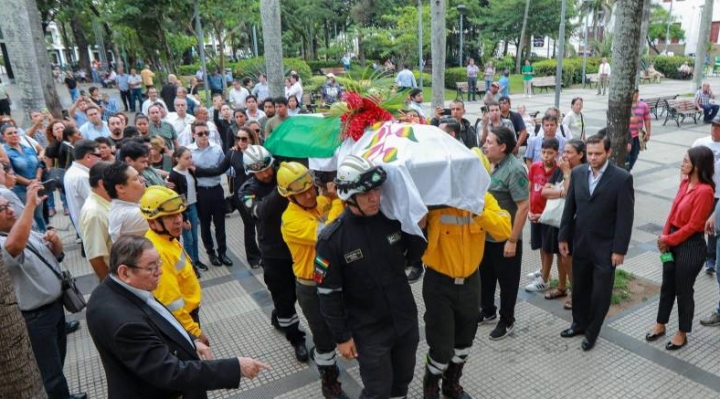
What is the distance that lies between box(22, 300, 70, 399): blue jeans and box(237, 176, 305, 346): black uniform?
1603 millimetres

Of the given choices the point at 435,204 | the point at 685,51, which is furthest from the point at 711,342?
the point at 685,51

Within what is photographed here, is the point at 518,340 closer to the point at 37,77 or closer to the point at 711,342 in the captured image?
the point at 711,342

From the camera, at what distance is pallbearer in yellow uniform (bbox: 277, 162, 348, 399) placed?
3.75 m

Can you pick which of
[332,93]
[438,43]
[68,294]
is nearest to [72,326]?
[68,294]

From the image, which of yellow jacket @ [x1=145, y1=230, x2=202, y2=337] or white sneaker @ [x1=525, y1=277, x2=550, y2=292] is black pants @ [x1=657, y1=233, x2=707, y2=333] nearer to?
white sneaker @ [x1=525, y1=277, x2=550, y2=292]

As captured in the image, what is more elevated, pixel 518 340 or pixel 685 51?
pixel 685 51

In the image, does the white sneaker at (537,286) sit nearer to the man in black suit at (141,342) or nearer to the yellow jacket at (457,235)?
the yellow jacket at (457,235)

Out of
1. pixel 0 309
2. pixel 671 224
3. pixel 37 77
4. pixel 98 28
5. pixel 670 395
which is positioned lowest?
pixel 670 395

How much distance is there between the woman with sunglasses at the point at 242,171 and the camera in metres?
6.39

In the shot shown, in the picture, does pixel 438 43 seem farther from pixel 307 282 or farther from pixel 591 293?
pixel 307 282

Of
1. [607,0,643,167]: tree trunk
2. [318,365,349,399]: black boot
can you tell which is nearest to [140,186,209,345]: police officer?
[318,365,349,399]: black boot

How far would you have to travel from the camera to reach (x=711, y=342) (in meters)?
4.63

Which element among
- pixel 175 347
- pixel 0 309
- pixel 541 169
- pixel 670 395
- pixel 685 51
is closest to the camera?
pixel 0 309

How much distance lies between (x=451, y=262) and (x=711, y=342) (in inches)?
117
